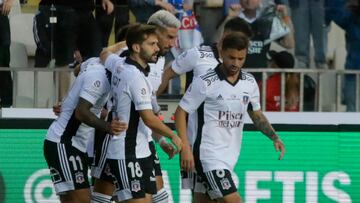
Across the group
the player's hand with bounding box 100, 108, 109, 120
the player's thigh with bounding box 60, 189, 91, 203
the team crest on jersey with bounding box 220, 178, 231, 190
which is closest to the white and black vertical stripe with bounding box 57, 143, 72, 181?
the player's thigh with bounding box 60, 189, 91, 203

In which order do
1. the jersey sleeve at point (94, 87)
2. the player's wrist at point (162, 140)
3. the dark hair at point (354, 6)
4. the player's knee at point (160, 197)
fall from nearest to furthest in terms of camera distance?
the jersey sleeve at point (94, 87) → the player's wrist at point (162, 140) → the player's knee at point (160, 197) → the dark hair at point (354, 6)

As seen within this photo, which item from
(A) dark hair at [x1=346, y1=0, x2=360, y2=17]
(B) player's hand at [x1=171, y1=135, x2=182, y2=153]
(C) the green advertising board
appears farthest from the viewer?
(A) dark hair at [x1=346, y1=0, x2=360, y2=17]

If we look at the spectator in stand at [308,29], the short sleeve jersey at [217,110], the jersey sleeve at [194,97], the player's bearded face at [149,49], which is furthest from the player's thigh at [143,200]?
the spectator in stand at [308,29]

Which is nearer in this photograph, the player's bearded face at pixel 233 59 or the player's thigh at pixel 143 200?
the player's thigh at pixel 143 200

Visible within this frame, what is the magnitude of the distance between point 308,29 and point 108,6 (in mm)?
2238

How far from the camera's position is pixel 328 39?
1245 cm

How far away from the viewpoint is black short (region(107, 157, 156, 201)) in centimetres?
881

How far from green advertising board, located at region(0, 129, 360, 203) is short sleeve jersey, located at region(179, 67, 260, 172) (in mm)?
2330

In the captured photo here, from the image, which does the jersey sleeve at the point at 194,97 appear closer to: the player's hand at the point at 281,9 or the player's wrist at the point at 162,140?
the player's wrist at the point at 162,140

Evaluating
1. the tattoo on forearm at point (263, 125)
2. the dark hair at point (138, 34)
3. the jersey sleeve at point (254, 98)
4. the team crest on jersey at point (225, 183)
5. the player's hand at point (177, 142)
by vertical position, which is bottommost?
the team crest on jersey at point (225, 183)

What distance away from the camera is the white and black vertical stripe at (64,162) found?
939cm

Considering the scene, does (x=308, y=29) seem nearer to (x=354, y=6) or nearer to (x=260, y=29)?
(x=260, y=29)

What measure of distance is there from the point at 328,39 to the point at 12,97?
355 centimetres

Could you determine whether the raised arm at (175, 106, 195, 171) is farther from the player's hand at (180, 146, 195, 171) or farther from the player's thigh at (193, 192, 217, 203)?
the player's thigh at (193, 192, 217, 203)
